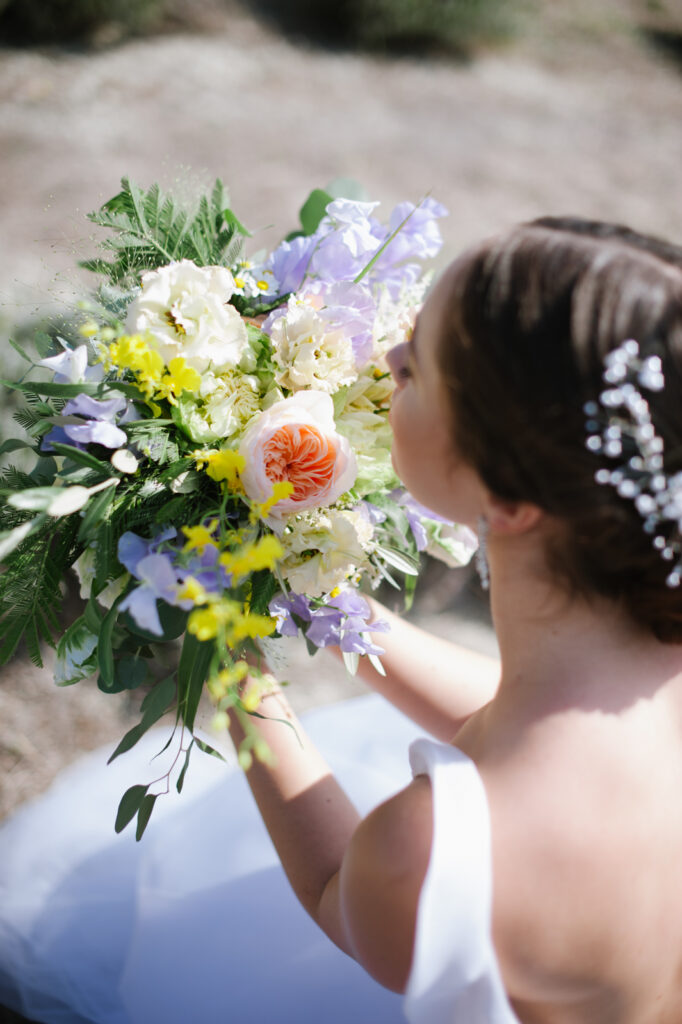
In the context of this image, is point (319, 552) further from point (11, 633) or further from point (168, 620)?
point (11, 633)

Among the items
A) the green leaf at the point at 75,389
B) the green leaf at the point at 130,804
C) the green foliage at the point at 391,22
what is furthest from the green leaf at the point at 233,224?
the green foliage at the point at 391,22

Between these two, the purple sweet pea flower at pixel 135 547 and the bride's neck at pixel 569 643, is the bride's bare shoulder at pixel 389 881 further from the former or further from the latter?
the purple sweet pea flower at pixel 135 547

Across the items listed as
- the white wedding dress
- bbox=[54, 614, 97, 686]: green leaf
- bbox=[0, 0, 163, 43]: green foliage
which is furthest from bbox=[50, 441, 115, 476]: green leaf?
bbox=[0, 0, 163, 43]: green foliage

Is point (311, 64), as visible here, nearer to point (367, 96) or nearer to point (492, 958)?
point (367, 96)

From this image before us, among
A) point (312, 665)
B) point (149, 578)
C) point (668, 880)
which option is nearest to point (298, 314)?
point (149, 578)

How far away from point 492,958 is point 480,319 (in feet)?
2.41

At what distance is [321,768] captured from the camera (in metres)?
1.36

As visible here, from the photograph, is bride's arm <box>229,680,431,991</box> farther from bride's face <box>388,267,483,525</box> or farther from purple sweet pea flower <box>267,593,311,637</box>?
bride's face <box>388,267,483,525</box>

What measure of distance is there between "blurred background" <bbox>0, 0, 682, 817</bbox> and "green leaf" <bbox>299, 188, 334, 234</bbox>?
2.09m

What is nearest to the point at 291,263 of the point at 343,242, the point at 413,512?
the point at 343,242

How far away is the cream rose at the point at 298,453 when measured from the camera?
1.04m

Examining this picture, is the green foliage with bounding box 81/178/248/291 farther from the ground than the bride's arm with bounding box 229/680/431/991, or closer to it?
farther from the ground

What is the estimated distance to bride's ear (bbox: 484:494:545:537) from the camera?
1.00 metres

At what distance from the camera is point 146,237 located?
1.20m
